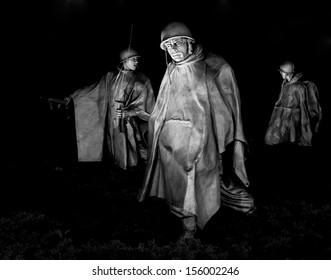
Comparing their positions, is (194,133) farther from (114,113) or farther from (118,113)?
(114,113)

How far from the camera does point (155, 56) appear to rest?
1337cm

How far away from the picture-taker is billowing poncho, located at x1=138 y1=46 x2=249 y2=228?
15.5 feet

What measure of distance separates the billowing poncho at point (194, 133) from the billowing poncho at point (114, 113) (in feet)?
10.6

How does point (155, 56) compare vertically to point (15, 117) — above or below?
above

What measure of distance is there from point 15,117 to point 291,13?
941 centimetres

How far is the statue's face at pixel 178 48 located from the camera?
484cm

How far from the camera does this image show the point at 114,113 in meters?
8.44

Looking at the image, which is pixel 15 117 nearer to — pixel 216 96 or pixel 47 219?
pixel 47 219

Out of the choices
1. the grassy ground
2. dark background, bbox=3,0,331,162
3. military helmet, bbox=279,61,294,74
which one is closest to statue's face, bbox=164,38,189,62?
the grassy ground

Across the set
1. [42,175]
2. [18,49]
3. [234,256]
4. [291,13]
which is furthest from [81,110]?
[291,13]

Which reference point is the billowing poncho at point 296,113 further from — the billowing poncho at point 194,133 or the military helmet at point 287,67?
the billowing poncho at point 194,133

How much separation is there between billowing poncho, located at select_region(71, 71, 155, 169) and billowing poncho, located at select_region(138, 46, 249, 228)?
3.22 meters

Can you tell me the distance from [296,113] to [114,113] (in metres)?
5.54

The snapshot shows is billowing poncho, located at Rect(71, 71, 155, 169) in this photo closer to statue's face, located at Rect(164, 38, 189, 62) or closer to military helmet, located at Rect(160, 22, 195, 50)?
statue's face, located at Rect(164, 38, 189, 62)
